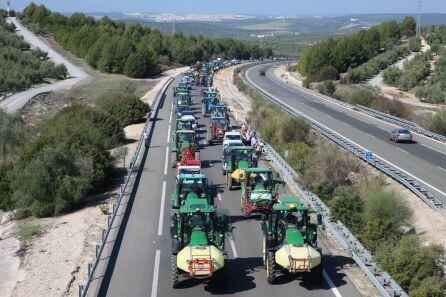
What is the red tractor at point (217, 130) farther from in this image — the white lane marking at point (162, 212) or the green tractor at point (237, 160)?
the white lane marking at point (162, 212)

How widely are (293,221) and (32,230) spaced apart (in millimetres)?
11548

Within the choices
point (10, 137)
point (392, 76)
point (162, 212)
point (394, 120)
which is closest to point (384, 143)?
point (394, 120)

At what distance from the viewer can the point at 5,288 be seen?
59.3 feet

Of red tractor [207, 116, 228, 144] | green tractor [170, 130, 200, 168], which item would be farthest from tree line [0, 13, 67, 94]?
green tractor [170, 130, 200, 168]

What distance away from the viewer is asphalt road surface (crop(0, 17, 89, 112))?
2515 inches

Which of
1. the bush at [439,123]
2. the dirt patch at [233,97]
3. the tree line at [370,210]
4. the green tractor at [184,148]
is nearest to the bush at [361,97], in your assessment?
the dirt patch at [233,97]

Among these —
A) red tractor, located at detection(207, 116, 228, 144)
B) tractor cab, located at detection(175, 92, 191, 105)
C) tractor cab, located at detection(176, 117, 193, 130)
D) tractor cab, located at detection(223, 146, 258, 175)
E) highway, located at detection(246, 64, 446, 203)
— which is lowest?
highway, located at detection(246, 64, 446, 203)

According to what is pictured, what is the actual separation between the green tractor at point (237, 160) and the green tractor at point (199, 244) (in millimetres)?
10264

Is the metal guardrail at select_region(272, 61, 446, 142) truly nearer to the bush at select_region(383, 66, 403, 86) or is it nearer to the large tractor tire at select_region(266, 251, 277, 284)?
the bush at select_region(383, 66, 403, 86)

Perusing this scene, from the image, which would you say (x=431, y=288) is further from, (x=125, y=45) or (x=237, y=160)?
(x=125, y=45)

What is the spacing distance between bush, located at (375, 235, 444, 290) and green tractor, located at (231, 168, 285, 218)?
18.8 feet

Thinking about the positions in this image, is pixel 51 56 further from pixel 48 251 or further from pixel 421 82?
pixel 48 251

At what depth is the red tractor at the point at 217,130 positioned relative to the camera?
40.2 m

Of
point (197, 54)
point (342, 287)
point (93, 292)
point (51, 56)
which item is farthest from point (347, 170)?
point (197, 54)
